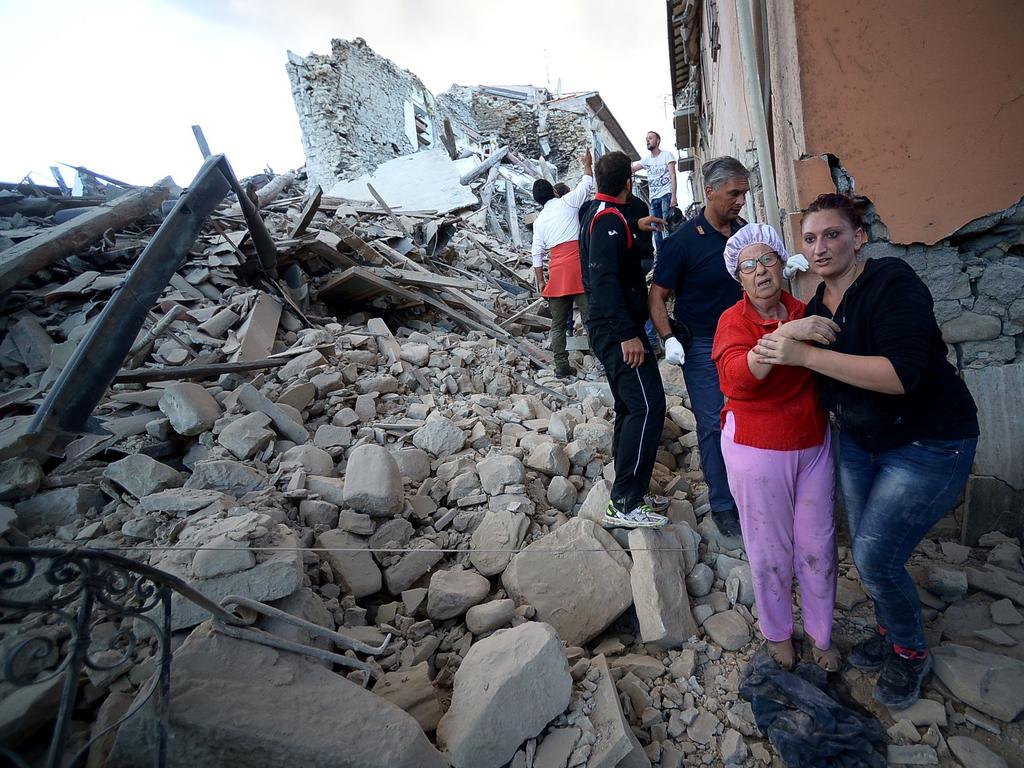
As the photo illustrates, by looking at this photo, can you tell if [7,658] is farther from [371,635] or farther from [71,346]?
[71,346]

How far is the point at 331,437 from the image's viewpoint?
11.7 ft

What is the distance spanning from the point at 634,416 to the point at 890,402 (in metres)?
1.15

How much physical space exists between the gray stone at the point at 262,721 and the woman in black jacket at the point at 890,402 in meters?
1.76

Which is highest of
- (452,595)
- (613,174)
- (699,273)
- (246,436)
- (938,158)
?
(613,174)

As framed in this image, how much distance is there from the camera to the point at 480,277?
8.82 meters

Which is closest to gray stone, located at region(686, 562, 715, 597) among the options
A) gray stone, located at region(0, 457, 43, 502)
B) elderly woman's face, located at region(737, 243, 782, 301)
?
elderly woman's face, located at region(737, 243, 782, 301)

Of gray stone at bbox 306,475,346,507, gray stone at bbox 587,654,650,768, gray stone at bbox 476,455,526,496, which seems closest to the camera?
gray stone at bbox 587,654,650,768

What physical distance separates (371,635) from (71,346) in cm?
378

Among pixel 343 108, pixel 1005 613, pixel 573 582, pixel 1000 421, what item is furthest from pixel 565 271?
pixel 343 108

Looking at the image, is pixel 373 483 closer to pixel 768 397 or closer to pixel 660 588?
pixel 660 588

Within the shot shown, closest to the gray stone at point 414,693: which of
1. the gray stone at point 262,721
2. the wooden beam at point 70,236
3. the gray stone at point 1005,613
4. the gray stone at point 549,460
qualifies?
the gray stone at point 262,721

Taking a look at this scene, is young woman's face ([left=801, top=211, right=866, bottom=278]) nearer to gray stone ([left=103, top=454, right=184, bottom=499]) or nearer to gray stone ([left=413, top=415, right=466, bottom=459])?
gray stone ([left=413, top=415, right=466, bottom=459])

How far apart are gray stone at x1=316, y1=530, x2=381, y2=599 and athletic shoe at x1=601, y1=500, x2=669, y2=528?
1.29 meters

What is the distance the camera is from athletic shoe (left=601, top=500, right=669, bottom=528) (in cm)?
257
